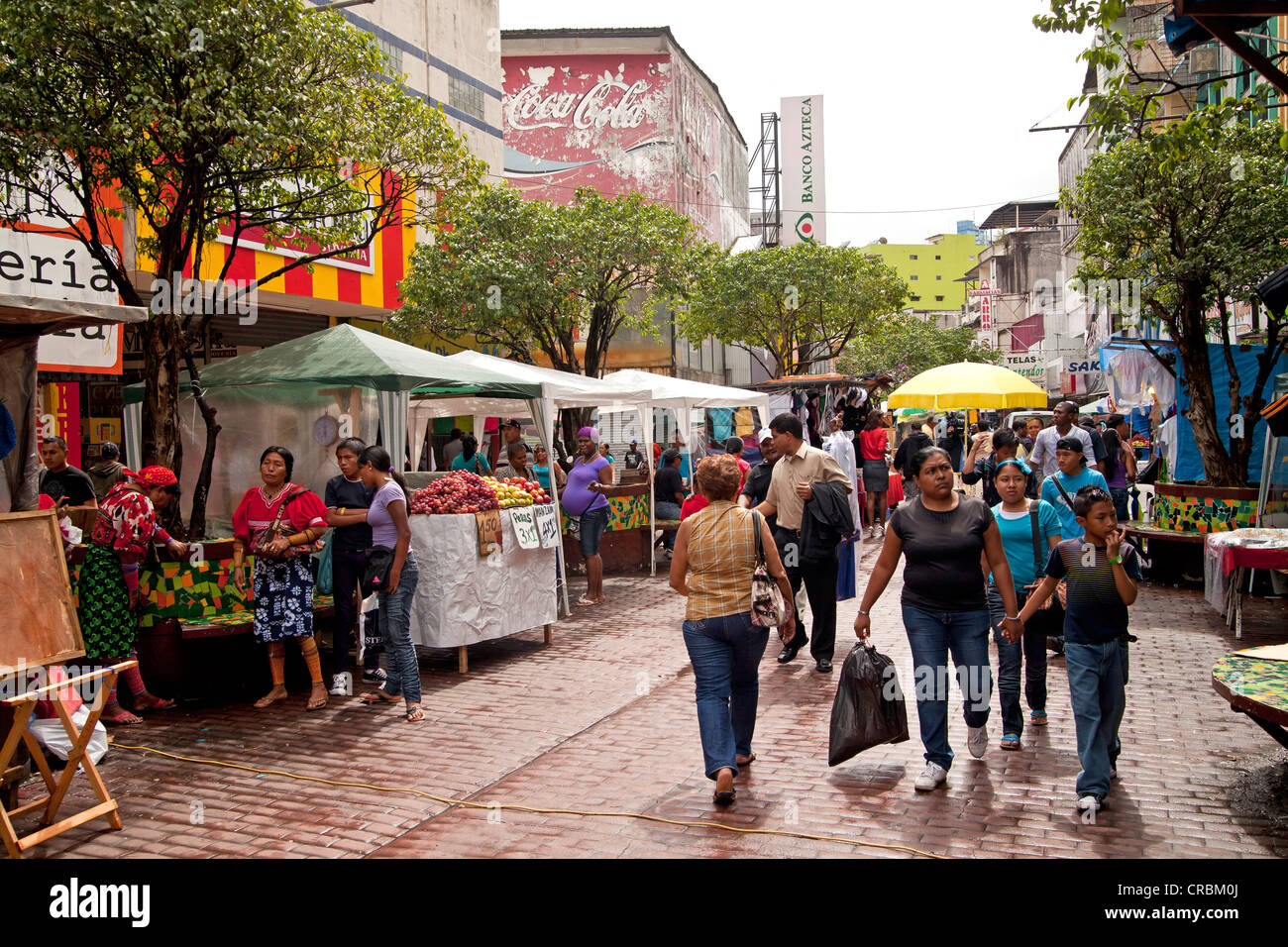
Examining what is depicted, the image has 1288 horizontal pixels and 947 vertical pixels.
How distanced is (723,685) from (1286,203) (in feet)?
36.4

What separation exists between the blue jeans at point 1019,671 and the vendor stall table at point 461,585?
4160mm

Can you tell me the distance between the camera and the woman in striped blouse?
5137 mm

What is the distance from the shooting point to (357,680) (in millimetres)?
8242

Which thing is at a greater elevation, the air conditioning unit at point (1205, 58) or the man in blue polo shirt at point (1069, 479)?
the air conditioning unit at point (1205, 58)

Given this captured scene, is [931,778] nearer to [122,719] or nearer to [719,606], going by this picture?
[719,606]

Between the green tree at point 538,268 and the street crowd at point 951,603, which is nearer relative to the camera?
the street crowd at point 951,603

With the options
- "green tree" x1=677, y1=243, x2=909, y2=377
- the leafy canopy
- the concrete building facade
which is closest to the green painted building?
the concrete building facade

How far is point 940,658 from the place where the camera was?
17.5ft

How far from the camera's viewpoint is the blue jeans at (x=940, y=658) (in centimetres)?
533

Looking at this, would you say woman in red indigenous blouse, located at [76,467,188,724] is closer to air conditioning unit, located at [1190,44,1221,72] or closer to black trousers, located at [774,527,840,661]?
black trousers, located at [774,527,840,661]

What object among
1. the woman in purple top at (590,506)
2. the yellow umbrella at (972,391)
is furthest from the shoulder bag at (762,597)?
the yellow umbrella at (972,391)

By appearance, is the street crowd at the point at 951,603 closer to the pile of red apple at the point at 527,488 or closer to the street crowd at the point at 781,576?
Answer: the street crowd at the point at 781,576

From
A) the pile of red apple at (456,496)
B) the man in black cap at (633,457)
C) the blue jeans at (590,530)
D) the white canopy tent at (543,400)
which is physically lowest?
the blue jeans at (590,530)

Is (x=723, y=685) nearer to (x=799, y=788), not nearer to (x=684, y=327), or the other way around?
(x=799, y=788)
